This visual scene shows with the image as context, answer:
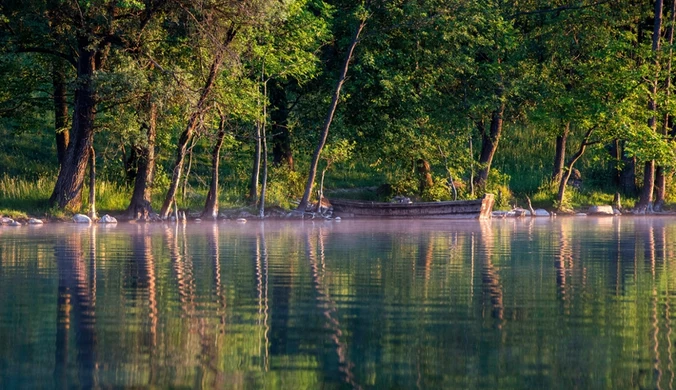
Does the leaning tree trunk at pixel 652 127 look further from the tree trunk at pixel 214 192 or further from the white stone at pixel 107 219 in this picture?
the white stone at pixel 107 219

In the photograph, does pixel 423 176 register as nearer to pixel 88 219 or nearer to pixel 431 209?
pixel 431 209

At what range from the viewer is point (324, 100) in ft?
148

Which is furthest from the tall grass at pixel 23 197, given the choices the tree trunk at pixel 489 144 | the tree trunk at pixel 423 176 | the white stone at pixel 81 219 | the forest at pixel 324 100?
the tree trunk at pixel 489 144

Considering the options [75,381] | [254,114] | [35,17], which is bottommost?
[75,381]

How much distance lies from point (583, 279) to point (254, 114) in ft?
81.5

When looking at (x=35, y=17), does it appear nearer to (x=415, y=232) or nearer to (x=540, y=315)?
(x=415, y=232)

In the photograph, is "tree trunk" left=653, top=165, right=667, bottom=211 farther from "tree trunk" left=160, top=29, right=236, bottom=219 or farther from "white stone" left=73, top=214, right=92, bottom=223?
"white stone" left=73, top=214, right=92, bottom=223

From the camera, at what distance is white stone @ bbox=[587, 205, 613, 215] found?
1855 inches

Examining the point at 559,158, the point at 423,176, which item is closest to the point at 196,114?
the point at 423,176

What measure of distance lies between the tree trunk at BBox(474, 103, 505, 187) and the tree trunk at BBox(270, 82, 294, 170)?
9052 millimetres

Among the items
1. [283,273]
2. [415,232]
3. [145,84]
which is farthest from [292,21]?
[283,273]

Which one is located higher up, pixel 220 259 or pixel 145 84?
pixel 145 84

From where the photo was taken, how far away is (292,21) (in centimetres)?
4028

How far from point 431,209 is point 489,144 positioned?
27.7 ft
